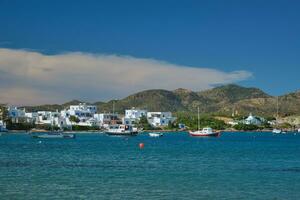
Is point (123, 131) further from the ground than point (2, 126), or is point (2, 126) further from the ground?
point (2, 126)

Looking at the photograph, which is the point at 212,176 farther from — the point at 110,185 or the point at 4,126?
the point at 4,126

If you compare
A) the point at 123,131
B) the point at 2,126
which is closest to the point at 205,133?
the point at 123,131

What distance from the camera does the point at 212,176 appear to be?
42.4m

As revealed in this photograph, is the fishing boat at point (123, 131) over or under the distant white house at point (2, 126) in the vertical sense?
under

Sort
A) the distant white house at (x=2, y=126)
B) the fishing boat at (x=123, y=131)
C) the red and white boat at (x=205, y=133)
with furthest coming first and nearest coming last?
the distant white house at (x=2, y=126) < the red and white boat at (x=205, y=133) < the fishing boat at (x=123, y=131)

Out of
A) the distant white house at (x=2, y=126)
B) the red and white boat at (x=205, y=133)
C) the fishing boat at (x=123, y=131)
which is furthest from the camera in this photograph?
the distant white house at (x=2, y=126)

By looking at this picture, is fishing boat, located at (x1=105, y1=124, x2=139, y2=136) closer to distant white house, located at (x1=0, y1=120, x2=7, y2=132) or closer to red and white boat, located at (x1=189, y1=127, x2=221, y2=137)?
red and white boat, located at (x1=189, y1=127, x2=221, y2=137)

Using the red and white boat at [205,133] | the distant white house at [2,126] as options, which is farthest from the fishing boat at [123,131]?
the distant white house at [2,126]

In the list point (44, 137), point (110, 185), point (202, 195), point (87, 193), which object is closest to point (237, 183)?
point (202, 195)

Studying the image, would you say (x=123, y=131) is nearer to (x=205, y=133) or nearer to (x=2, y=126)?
(x=205, y=133)

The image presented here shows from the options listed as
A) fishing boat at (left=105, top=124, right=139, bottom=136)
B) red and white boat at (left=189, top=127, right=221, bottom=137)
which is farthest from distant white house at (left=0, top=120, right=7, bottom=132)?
red and white boat at (left=189, top=127, right=221, bottom=137)

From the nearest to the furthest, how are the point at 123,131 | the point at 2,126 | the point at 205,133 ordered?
the point at 123,131
the point at 205,133
the point at 2,126

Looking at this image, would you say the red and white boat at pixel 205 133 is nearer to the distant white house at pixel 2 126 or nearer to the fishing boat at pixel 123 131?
the fishing boat at pixel 123 131

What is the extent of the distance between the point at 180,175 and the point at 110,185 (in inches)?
349
